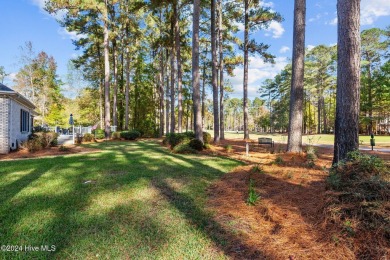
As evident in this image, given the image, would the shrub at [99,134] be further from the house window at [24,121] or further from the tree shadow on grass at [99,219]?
the tree shadow on grass at [99,219]

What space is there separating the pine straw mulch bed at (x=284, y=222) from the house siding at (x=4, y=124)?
11.3m

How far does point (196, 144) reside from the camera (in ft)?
34.8

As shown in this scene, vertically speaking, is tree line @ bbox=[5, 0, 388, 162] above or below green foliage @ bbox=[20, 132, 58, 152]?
above

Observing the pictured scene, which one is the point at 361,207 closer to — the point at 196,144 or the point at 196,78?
the point at 196,144

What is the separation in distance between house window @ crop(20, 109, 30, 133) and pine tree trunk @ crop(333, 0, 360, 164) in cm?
1584

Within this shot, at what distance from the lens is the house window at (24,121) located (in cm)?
1298

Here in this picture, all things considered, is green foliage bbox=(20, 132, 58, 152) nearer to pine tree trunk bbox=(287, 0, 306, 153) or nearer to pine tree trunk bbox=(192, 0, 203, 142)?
pine tree trunk bbox=(192, 0, 203, 142)

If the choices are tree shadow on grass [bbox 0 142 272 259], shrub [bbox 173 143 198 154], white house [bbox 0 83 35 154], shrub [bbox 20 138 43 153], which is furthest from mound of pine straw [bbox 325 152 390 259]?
white house [bbox 0 83 35 154]

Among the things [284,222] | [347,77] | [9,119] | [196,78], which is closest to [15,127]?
[9,119]

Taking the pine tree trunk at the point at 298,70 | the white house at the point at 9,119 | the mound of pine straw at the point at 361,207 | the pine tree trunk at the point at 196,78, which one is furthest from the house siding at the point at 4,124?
the mound of pine straw at the point at 361,207

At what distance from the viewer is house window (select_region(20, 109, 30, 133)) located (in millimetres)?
12977

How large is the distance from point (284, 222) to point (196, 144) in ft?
25.1

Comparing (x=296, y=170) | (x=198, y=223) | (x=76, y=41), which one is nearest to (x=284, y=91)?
(x=76, y=41)

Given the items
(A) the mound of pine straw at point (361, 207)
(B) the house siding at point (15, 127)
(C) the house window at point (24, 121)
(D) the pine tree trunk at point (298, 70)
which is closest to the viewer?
(A) the mound of pine straw at point (361, 207)
